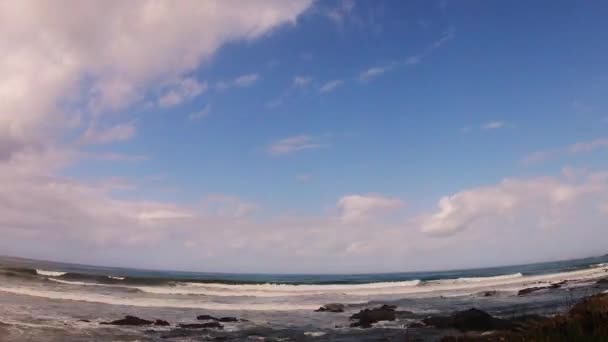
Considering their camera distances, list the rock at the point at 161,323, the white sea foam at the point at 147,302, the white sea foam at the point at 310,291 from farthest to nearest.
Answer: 1. the white sea foam at the point at 310,291
2. the white sea foam at the point at 147,302
3. the rock at the point at 161,323

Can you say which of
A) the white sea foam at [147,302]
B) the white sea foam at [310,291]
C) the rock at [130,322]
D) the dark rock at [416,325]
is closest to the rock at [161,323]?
the rock at [130,322]

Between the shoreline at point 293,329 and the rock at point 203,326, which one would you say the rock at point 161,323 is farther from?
the rock at point 203,326

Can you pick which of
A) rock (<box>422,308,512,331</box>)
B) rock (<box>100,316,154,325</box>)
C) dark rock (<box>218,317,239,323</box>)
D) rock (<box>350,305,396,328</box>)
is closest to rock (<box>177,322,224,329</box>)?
rock (<box>100,316,154,325</box>)

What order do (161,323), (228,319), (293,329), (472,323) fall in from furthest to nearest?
(228,319), (161,323), (293,329), (472,323)

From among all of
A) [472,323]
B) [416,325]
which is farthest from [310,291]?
[472,323]

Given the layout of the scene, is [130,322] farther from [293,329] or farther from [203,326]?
[293,329]

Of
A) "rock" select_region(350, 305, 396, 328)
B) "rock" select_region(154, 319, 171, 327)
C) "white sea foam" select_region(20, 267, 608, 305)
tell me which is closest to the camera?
"rock" select_region(154, 319, 171, 327)

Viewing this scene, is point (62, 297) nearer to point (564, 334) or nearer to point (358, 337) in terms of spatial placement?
point (358, 337)

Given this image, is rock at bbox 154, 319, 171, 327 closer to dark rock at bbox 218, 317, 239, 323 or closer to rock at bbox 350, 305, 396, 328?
dark rock at bbox 218, 317, 239, 323

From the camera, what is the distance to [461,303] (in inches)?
1531

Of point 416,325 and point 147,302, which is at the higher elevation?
point 147,302

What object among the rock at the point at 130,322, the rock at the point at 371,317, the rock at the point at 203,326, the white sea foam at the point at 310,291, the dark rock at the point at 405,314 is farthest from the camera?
the white sea foam at the point at 310,291

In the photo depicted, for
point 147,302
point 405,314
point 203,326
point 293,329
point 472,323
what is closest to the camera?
point 472,323

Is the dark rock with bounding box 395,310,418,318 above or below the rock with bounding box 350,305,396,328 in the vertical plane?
below
